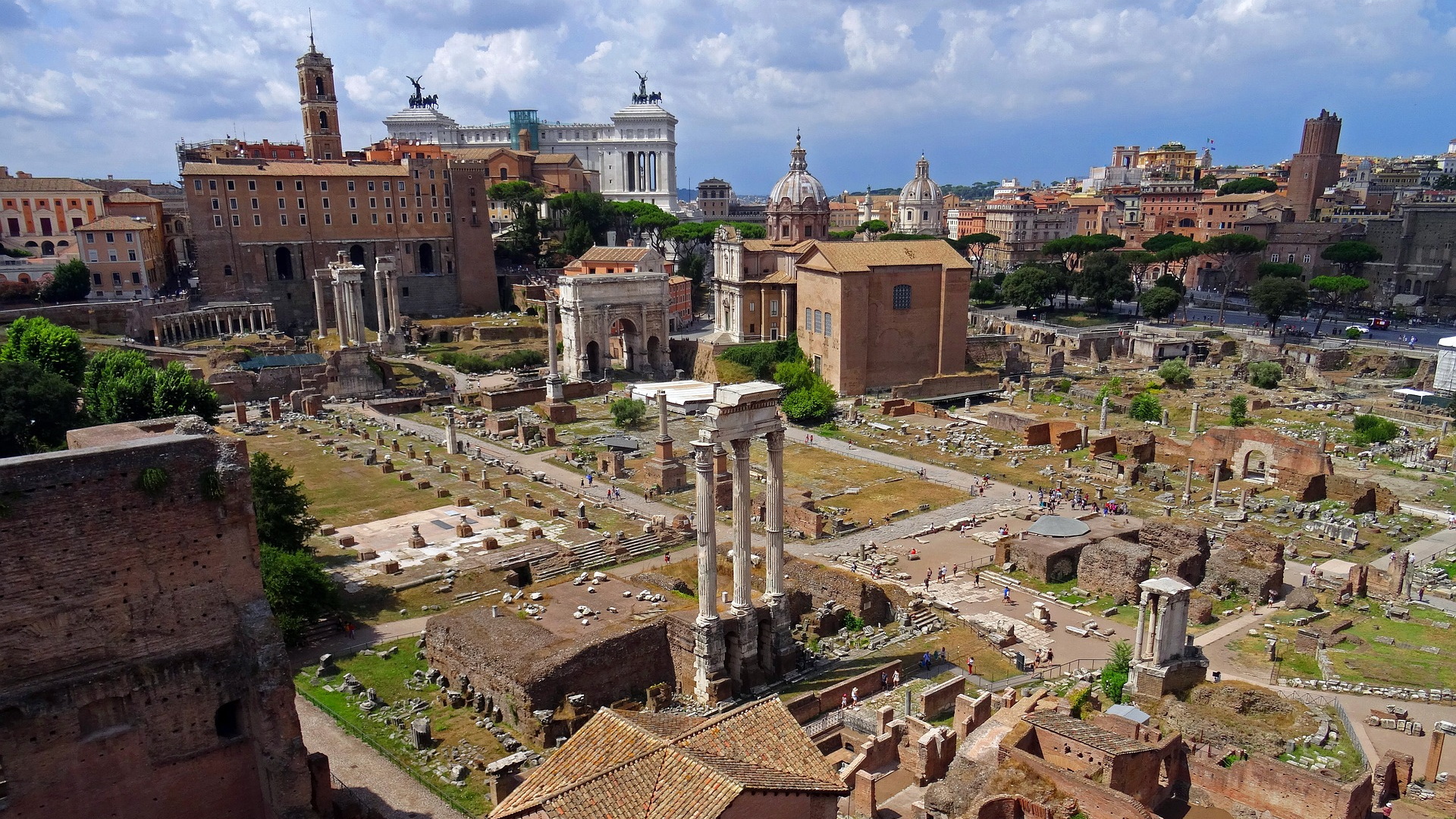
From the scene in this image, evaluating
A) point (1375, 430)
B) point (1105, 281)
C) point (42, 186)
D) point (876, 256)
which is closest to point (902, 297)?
point (876, 256)

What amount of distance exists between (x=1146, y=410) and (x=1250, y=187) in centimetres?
9643

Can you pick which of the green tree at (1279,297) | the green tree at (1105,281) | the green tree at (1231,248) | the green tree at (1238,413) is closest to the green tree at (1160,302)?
the green tree at (1105,281)

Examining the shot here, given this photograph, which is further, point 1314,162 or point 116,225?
point 1314,162

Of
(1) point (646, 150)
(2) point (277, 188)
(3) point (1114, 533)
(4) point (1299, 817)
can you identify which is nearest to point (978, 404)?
(3) point (1114, 533)

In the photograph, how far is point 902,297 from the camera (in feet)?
212

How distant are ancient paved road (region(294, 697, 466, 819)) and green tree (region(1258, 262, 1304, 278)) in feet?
293

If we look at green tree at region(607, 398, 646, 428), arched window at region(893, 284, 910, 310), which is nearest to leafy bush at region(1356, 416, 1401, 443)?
arched window at region(893, 284, 910, 310)

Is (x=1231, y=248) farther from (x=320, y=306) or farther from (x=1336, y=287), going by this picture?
(x=320, y=306)

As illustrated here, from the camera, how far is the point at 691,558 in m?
34.0

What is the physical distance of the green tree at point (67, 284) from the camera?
68.9 m

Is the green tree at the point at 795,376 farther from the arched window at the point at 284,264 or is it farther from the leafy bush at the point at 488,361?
the arched window at the point at 284,264

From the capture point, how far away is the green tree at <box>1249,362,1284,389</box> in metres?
62.8

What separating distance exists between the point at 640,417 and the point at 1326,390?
45.2 meters

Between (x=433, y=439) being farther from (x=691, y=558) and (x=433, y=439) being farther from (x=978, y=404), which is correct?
(x=978, y=404)
